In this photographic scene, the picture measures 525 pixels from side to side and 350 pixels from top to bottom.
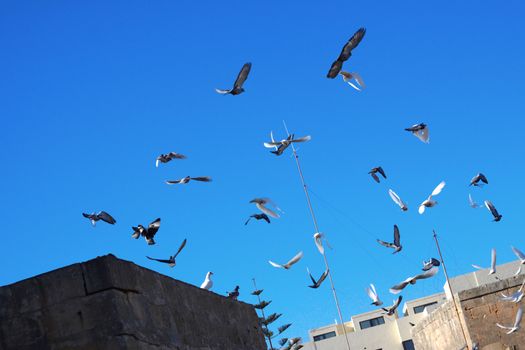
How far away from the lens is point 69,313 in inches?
245

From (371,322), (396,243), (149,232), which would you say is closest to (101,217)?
(149,232)

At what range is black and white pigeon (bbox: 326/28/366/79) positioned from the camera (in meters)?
10.4

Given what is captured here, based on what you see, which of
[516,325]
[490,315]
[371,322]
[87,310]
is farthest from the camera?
[371,322]

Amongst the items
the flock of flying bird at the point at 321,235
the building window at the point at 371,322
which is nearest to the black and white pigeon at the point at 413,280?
the flock of flying bird at the point at 321,235

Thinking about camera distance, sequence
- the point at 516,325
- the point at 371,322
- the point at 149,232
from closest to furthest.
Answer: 1. the point at 149,232
2. the point at 516,325
3. the point at 371,322

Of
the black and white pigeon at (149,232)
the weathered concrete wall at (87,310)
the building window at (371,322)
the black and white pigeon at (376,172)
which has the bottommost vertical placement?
the weathered concrete wall at (87,310)

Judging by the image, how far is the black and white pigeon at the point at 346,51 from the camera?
1041 cm

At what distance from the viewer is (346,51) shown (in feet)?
34.5

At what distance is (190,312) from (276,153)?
14.1 ft

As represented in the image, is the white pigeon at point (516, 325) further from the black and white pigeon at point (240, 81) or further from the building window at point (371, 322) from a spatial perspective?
the building window at point (371, 322)

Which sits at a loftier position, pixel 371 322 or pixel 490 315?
pixel 371 322

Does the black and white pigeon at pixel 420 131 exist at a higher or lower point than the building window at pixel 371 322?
lower

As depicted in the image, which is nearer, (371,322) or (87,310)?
(87,310)

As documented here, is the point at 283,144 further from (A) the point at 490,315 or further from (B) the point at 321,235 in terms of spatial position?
(A) the point at 490,315
